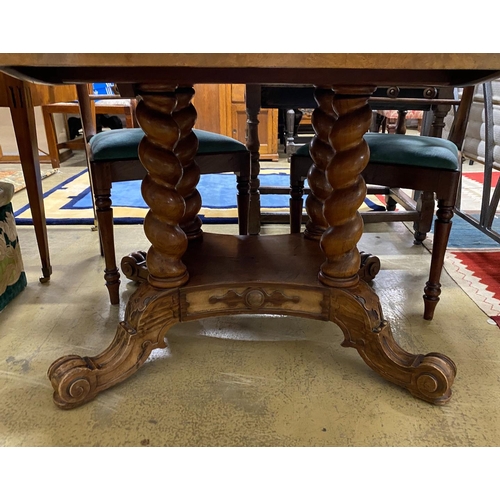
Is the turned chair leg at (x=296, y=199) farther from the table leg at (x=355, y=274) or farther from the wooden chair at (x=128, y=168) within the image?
the table leg at (x=355, y=274)

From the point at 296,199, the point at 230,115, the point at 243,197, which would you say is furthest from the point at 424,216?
the point at 230,115

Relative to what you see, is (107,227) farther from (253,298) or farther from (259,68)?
(259,68)

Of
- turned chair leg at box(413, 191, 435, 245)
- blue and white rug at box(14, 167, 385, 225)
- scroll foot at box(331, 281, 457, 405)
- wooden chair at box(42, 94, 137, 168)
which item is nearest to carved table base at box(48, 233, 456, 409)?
scroll foot at box(331, 281, 457, 405)

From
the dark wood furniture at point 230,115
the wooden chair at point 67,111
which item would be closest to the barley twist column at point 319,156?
the wooden chair at point 67,111

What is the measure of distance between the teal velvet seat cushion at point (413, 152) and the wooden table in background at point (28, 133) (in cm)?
120

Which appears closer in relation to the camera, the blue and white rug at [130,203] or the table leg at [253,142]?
the table leg at [253,142]

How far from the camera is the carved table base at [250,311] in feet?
3.50

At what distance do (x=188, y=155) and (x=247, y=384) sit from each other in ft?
2.46

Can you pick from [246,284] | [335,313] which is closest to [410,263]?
[335,313]

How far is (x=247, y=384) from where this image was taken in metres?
1.16

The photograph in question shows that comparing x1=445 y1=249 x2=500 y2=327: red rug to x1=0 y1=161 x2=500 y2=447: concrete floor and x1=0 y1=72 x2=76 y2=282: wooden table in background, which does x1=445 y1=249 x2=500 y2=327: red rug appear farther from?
x1=0 y1=72 x2=76 y2=282: wooden table in background

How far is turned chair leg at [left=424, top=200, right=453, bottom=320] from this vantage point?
140cm

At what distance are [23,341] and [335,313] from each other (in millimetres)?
944

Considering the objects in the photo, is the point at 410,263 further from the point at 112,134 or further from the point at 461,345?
the point at 112,134
